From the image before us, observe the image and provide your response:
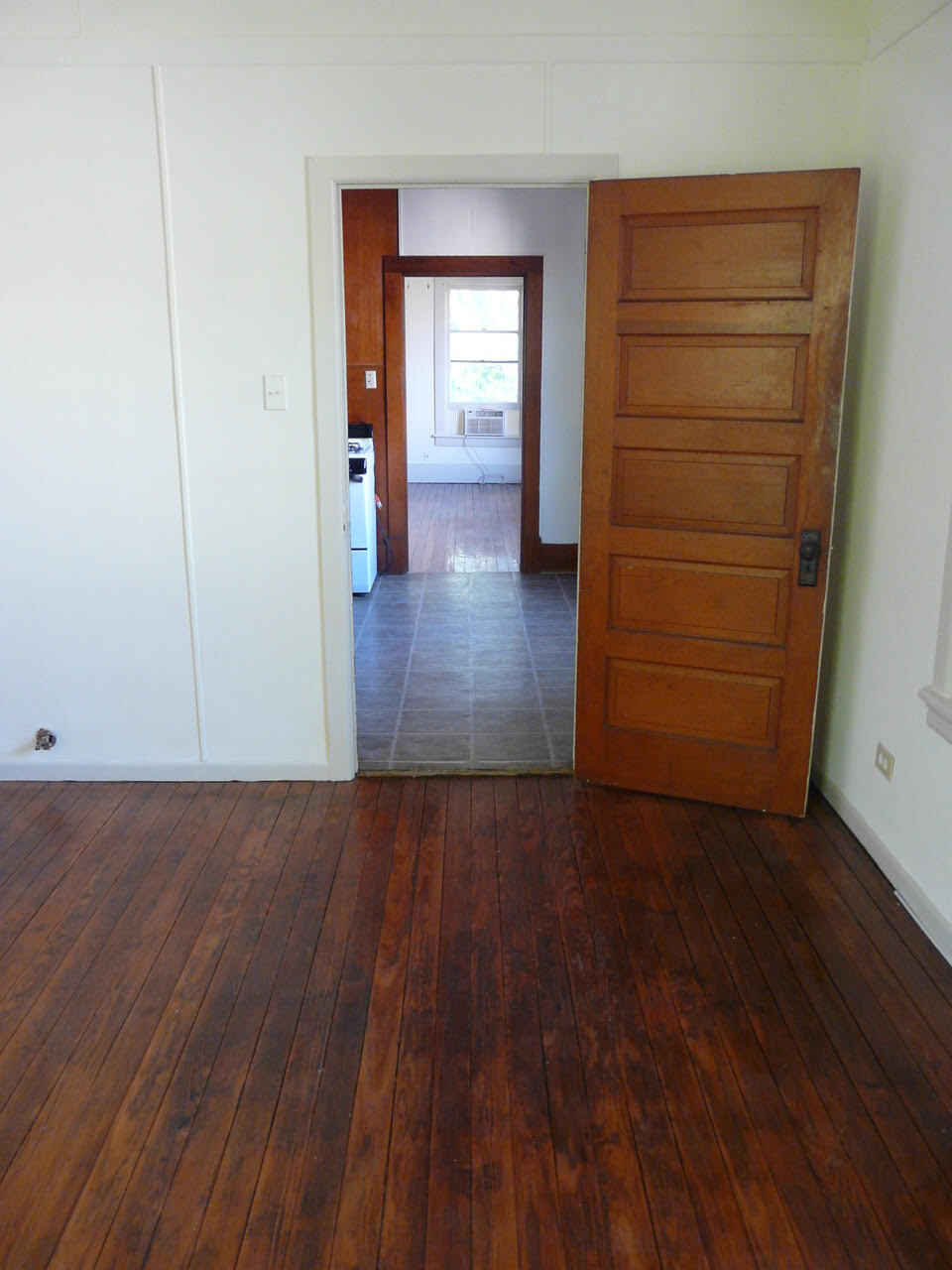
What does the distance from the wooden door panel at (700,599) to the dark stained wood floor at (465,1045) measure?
2.28ft

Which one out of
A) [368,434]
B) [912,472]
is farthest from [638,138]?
[368,434]

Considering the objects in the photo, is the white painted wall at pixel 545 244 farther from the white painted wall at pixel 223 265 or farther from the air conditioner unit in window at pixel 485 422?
the air conditioner unit in window at pixel 485 422

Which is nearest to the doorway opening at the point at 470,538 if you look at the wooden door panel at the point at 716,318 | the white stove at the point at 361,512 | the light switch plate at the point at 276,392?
the white stove at the point at 361,512

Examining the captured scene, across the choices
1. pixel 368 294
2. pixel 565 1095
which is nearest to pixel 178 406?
pixel 565 1095

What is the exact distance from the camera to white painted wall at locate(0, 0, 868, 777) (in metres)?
3.50

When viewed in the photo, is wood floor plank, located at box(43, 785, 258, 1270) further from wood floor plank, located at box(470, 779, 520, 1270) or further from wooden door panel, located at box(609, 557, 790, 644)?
wooden door panel, located at box(609, 557, 790, 644)

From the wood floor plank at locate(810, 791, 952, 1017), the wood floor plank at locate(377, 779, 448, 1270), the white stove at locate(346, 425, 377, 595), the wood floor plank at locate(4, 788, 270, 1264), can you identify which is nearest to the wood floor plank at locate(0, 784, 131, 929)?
the wood floor plank at locate(4, 788, 270, 1264)

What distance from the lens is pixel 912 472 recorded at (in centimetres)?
317

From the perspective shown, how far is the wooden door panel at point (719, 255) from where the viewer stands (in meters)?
3.37

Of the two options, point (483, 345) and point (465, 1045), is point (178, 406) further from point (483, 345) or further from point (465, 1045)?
point (483, 345)

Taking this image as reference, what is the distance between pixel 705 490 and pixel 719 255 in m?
0.78

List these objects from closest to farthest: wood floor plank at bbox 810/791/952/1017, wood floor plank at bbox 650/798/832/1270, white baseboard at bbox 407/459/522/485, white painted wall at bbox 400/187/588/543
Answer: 1. wood floor plank at bbox 650/798/832/1270
2. wood floor plank at bbox 810/791/952/1017
3. white painted wall at bbox 400/187/588/543
4. white baseboard at bbox 407/459/522/485

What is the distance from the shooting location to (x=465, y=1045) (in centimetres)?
254

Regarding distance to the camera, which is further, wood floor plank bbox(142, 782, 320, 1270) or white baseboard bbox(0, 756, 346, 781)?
white baseboard bbox(0, 756, 346, 781)
